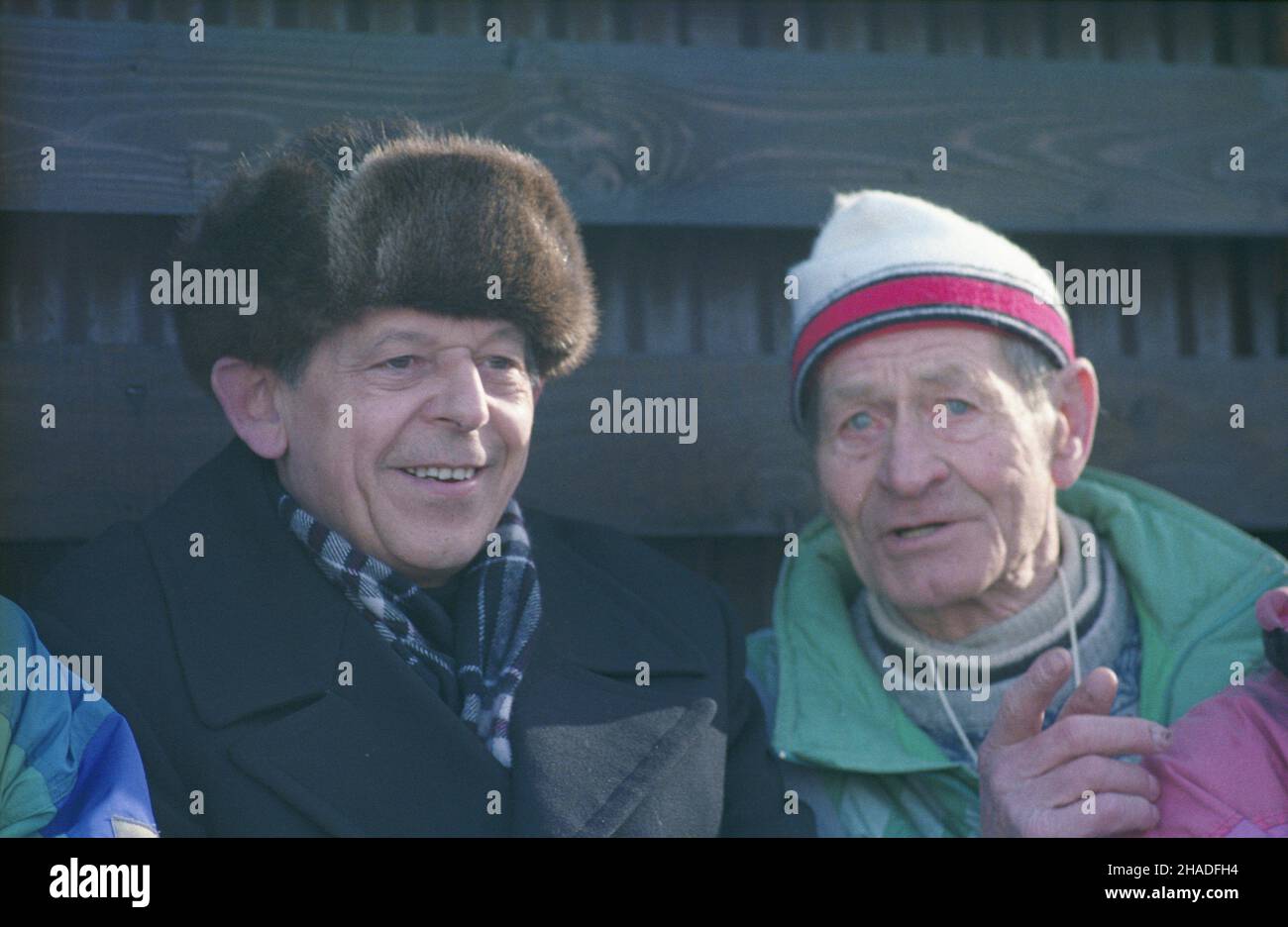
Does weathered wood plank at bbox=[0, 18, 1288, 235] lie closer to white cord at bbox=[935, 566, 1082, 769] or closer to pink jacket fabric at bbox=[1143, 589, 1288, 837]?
white cord at bbox=[935, 566, 1082, 769]

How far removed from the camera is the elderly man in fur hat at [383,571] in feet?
7.95

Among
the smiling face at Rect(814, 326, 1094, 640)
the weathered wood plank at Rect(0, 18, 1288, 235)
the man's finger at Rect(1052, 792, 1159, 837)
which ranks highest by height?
the weathered wood plank at Rect(0, 18, 1288, 235)

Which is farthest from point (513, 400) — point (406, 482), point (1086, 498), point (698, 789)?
point (1086, 498)

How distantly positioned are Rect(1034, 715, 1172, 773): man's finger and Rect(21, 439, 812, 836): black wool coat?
1.69 ft

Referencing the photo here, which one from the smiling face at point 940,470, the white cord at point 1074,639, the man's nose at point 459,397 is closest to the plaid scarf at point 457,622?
the man's nose at point 459,397

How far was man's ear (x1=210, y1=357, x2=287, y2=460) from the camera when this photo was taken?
267 centimetres

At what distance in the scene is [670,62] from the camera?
3375mm

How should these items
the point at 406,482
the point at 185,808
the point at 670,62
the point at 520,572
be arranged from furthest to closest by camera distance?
the point at 670,62
the point at 520,572
the point at 406,482
the point at 185,808

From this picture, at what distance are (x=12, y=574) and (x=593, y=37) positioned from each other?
5.65 feet

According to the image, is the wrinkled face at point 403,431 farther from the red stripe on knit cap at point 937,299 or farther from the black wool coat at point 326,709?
the red stripe on knit cap at point 937,299

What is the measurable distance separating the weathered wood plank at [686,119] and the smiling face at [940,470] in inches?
25.2

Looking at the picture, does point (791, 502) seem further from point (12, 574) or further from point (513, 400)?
point (12, 574)

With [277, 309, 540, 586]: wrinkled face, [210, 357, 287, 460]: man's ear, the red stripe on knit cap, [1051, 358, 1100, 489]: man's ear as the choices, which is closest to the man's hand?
[1051, 358, 1100, 489]: man's ear

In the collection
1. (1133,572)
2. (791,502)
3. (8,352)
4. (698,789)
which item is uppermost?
(8,352)
